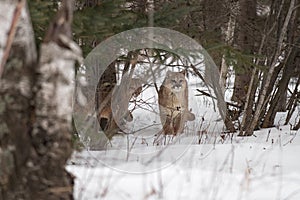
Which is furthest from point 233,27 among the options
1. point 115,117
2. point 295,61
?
point 115,117

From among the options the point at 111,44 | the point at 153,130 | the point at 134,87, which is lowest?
the point at 153,130

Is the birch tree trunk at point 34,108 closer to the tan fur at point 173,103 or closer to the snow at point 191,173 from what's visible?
the snow at point 191,173

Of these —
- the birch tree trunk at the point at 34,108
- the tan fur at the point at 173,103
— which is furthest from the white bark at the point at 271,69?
the birch tree trunk at the point at 34,108

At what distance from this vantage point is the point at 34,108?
2.26 meters

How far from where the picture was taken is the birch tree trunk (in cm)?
221

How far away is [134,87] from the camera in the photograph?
661cm

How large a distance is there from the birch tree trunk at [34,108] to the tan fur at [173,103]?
199 inches

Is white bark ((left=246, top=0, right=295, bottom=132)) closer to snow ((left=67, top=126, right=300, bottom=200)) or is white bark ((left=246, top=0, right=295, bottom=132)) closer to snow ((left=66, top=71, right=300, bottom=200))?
snow ((left=66, top=71, right=300, bottom=200))

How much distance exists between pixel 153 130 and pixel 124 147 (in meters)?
1.92

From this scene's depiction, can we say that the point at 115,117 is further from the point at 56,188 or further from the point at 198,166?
the point at 56,188

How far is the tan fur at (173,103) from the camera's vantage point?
7.43m

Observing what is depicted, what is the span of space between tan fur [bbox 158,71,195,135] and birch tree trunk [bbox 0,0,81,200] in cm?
505

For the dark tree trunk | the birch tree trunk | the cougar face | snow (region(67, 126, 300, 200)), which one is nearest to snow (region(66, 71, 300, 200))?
snow (region(67, 126, 300, 200))

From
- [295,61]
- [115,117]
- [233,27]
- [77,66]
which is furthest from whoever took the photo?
[233,27]
